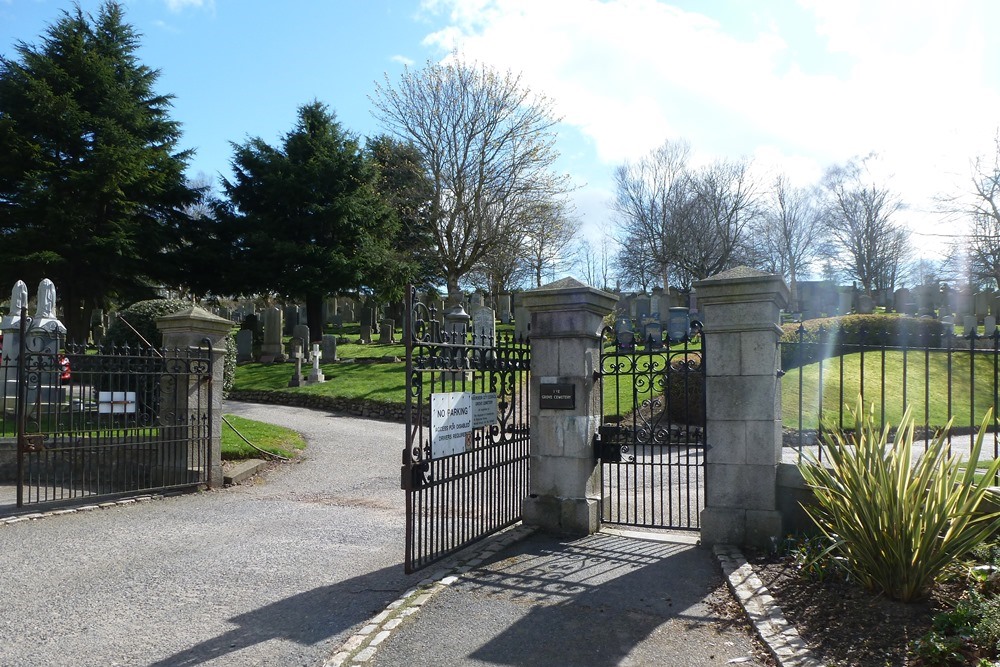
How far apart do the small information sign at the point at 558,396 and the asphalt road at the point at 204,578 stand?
1974 millimetres

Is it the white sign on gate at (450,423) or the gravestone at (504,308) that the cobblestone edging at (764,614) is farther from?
the gravestone at (504,308)

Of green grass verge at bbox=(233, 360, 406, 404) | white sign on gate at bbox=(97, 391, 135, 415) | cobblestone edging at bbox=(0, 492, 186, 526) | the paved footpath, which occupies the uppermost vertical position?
white sign on gate at bbox=(97, 391, 135, 415)

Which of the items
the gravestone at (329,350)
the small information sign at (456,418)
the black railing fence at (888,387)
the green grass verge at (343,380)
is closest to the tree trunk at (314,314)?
the gravestone at (329,350)

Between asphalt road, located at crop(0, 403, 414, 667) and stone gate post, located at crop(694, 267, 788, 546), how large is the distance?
294 centimetres

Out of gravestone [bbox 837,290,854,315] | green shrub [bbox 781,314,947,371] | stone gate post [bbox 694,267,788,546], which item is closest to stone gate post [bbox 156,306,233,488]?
stone gate post [bbox 694,267,788,546]

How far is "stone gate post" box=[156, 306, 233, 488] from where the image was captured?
30.7 feet

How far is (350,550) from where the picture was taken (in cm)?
641

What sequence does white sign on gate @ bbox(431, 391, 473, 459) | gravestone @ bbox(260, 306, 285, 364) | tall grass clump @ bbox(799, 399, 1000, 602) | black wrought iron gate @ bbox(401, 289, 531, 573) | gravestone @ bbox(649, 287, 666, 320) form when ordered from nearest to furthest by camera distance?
tall grass clump @ bbox(799, 399, 1000, 602), black wrought iron gate @ bbox(401, 289, 531, 573), white sign on gate @ bbox(431, 391, 473, 459), gravestone @ bbox(260, 306, 285, 364), gravestone @ bbox(649, 287, 666, 320)

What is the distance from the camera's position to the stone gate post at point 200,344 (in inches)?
368

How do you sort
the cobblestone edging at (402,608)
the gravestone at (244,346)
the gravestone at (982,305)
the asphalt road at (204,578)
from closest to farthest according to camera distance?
1. the cobblestone edging at (402,608)
2. the asphalt road at (204,578)
3. the gravestone at (982,305)
4. the gravestone at (244,346)

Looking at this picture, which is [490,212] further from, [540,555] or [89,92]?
[540,555]

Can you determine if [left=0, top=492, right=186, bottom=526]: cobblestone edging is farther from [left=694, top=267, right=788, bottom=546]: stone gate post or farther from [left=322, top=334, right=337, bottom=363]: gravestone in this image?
[left=322, top=334, right=337, bottom=363]: gravestone

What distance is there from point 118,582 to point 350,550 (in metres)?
1.88

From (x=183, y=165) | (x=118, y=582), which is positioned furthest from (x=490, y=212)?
(x=118, y=582)
